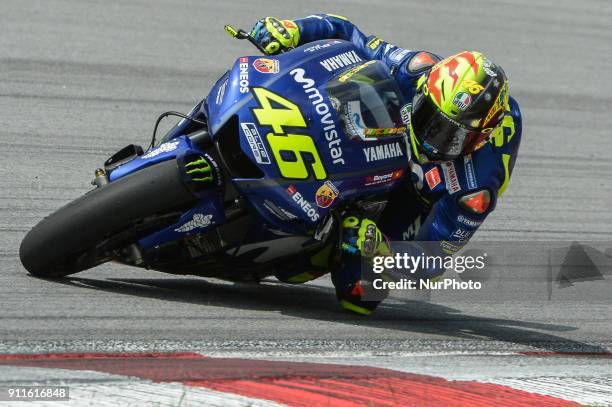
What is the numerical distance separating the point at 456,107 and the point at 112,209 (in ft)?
5.85

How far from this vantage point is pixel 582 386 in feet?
16.0

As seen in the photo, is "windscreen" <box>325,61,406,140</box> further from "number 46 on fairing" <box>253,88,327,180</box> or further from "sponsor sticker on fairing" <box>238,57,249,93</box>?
"sponsor sticker on fairing" <box>238,57,249,93</box>

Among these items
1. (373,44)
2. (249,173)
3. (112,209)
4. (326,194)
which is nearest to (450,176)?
(326,194)

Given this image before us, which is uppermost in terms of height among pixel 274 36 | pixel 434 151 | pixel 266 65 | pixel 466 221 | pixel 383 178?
pixel 274 36

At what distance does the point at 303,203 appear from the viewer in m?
5.18

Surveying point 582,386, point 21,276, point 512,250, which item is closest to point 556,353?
point 582,386

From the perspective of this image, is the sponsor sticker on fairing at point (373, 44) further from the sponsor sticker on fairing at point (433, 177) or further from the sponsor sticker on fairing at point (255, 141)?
the sponsor sticker on fairing at point (255, 141)

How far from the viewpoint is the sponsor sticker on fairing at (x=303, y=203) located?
5.13 m

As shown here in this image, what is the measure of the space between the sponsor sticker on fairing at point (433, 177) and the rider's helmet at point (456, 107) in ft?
0.56

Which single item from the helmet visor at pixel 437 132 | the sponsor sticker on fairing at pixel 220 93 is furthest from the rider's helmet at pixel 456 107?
the sponsor sticker on fairing at pixel 220 93

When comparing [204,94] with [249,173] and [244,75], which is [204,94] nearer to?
[244,75]

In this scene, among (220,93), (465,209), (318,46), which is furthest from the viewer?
(465,209)

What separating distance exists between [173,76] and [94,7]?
182cm

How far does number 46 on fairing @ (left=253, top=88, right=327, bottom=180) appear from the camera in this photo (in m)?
5.03
